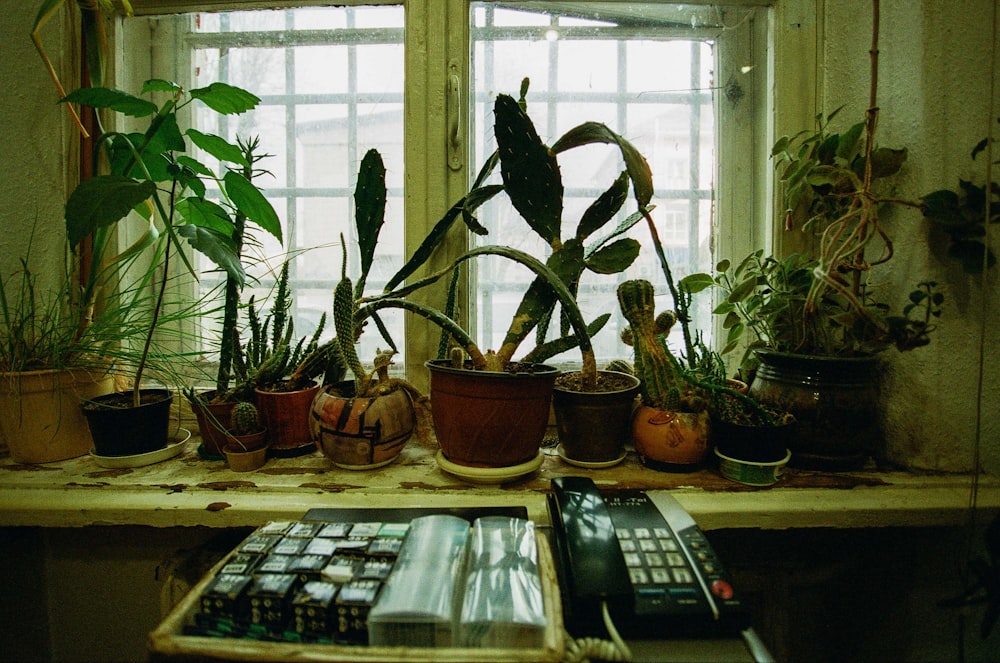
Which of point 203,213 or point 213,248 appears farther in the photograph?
point 203,213

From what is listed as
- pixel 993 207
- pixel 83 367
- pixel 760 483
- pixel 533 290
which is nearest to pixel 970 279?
pixel 993 207

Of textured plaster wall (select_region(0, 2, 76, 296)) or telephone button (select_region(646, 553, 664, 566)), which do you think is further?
textured plaster wall (select_region(0, 2, 76, 296))

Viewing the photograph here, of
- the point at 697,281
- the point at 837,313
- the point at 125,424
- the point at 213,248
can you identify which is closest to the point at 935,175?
the point at 837,313

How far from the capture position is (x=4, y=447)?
1.02 meters

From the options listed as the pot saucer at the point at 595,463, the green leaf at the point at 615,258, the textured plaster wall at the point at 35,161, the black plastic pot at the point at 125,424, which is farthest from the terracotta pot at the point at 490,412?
the textured plaster wall at the point at 35,161

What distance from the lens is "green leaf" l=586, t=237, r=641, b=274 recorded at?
0.88 m

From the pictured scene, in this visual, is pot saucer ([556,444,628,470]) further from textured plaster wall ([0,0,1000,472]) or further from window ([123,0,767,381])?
textured plaster wall ([0,0,1000,472])

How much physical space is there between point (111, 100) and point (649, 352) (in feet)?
3.35

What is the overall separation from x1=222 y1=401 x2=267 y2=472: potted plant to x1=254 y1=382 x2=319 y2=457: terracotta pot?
4 cm

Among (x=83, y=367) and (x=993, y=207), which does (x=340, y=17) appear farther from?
(x=993, y=207)

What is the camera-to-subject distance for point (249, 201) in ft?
2.99

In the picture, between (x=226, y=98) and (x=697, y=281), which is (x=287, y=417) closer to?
(x=226, y=98)

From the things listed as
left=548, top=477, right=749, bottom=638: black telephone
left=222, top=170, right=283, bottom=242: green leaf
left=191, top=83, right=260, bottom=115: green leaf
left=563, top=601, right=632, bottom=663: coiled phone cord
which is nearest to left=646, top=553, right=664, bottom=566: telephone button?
left=548, top=477, right=749, bottom=638: black telephone

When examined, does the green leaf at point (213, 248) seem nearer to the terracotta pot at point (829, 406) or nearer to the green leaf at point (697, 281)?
the green leaf at point (697, 281)
